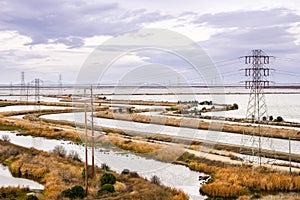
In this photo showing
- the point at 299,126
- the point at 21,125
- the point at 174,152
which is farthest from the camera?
the point at 21,125

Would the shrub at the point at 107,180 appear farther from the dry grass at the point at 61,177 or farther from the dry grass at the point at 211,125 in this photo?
the dry grass at the point at 211,125

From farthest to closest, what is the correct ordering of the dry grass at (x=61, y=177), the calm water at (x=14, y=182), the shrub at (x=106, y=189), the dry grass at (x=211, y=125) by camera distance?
the dry grass at (x=211, y=125) < the calm water at (x=14, y=182) < the shrub at (x=106, y=189) < the dry grass at (x=61, y=177)

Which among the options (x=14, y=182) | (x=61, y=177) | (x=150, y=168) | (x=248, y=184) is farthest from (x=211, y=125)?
(x=14, y=182)

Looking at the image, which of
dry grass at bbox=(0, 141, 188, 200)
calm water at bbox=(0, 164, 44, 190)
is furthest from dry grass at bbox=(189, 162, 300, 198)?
calm water at bbox=(0, 164, 44, 190)

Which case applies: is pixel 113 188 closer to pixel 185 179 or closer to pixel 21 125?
pixel 185 179

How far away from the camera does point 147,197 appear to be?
58.8 feet

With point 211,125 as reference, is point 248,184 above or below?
below

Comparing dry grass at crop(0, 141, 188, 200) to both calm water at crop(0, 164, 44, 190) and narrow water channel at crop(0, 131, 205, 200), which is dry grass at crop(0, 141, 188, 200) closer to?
calm water at crop(0, 164, 44, 190)

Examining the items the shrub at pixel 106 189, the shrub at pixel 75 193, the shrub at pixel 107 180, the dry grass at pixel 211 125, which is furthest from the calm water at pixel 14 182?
the dry grass at pixel 211 125

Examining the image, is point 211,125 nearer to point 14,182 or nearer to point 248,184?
point 248,184

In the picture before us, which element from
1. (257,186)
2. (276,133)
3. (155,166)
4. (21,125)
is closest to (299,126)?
(276,133)

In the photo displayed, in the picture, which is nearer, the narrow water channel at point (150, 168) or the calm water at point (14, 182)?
the narrow water channel at point (150, 168)

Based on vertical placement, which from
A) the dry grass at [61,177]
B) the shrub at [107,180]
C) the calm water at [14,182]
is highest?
the shrub at [107,180]

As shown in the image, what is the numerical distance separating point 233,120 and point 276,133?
581 inches
